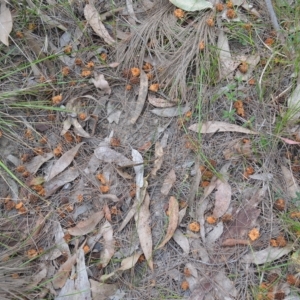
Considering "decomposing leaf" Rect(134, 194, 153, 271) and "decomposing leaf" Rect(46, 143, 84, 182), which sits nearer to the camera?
"decomposing leaf" Rect(134, 194, 153, 271)

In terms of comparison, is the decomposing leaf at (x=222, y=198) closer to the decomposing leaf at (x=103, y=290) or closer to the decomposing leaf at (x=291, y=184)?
the decomposing leaf at (x=291, y=184)

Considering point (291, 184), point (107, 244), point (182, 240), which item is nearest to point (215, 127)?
point (291, 184)

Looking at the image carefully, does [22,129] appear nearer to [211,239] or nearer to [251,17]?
[211,239]

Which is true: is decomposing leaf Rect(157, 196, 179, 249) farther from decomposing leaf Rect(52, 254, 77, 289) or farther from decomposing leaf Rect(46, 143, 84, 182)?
decomposing leaf Rect(46, 143, 84, 182)

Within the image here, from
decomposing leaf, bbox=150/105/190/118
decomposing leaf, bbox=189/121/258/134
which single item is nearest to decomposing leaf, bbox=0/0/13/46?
decomposing leaf, bbox=150/105/190/118

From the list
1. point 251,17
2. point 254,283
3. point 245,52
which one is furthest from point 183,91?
point 254,283

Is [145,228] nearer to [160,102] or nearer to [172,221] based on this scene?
[172,221]
